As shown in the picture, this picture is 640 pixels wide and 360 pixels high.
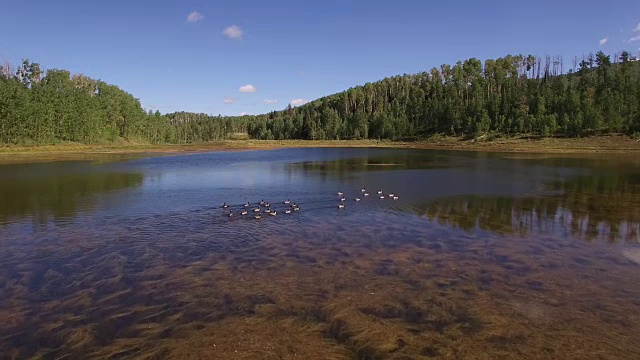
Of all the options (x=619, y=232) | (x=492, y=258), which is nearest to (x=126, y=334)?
(x=492, y=258)

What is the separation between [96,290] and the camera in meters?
13.0

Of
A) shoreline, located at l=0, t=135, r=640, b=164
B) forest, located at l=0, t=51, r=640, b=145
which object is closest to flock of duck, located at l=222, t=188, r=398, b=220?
shoreline, located at l=0, t=135, r=640, b=164

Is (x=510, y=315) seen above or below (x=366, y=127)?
below

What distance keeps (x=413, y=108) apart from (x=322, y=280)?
14691 cm

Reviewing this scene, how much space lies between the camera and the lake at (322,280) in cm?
977

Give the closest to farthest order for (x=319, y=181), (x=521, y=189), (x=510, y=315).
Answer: (x=510, y=315), (x=521, y=189), (x=319, y=181)

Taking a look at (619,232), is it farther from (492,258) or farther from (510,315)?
(510,315)

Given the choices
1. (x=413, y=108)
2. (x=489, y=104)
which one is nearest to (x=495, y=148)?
(x=489, y=104)

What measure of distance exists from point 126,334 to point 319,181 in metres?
31.9

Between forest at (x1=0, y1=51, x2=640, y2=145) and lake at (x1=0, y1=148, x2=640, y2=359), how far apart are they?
79238 mm

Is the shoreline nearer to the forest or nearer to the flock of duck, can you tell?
the forest

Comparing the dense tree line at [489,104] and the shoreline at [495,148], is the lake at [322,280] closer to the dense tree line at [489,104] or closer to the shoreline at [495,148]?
the shoreline at [495,148]

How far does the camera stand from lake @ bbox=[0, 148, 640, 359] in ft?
32.1

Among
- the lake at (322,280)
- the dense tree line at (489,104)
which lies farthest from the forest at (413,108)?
the lake at (322,280)
